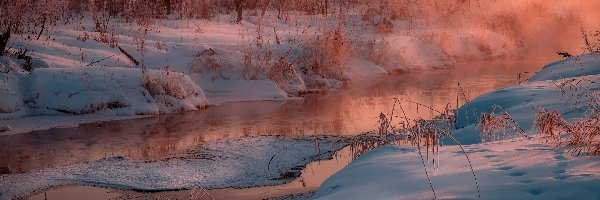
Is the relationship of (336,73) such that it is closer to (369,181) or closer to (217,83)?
(217,83)

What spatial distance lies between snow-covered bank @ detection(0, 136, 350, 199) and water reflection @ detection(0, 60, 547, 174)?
1.59ft

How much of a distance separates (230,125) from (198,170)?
3171mm

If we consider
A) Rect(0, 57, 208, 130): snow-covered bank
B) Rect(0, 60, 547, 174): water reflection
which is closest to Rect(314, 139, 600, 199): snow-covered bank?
Rect(0, 60, 547, 174): water reflection

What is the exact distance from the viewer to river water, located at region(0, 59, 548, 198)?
8.87 meters

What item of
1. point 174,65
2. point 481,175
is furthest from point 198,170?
point 174,65

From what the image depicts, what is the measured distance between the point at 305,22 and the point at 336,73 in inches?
228

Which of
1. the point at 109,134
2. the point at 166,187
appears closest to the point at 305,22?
the point at 109,134

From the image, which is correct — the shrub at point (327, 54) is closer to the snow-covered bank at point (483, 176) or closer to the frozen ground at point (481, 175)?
the frozen ground at point (481, 175)

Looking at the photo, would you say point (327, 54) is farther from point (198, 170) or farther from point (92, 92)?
point (198, 170)

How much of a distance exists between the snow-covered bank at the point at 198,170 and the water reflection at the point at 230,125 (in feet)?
1.59

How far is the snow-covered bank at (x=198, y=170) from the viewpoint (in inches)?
284

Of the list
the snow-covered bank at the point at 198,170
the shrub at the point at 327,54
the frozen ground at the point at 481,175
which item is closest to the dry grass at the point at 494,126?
the frozen ground at the point at 481,175

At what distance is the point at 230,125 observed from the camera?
36.1 feet

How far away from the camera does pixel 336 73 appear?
1680 cm
